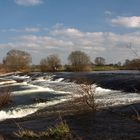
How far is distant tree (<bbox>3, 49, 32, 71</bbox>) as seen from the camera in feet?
311

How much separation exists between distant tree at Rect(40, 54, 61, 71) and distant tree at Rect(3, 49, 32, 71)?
1141 centimetres

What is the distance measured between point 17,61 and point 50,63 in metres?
16.3

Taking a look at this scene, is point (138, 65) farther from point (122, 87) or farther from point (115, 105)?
point (122, 87)

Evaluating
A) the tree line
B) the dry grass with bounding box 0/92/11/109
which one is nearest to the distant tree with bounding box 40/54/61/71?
the tree line

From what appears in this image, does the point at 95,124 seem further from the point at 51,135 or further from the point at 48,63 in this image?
the point at 48,63

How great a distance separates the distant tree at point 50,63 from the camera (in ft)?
265

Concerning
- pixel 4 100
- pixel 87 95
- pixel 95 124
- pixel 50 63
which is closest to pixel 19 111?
pixel 4 100

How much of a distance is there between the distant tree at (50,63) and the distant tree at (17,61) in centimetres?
1141

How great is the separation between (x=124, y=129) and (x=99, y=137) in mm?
1423

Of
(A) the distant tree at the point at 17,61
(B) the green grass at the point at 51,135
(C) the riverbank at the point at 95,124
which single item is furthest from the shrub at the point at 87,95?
(A) the distant tree at the point at 17,61

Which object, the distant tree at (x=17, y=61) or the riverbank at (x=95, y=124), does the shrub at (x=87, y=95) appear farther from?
the distant tree at (x=17, y=61)

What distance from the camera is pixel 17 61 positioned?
318ft

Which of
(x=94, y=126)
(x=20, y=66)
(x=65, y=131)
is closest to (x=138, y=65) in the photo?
(x=65, y=131)

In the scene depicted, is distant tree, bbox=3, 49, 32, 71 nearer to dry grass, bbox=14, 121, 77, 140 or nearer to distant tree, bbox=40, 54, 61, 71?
distant tree, bbox=40, 54, 61, 71
